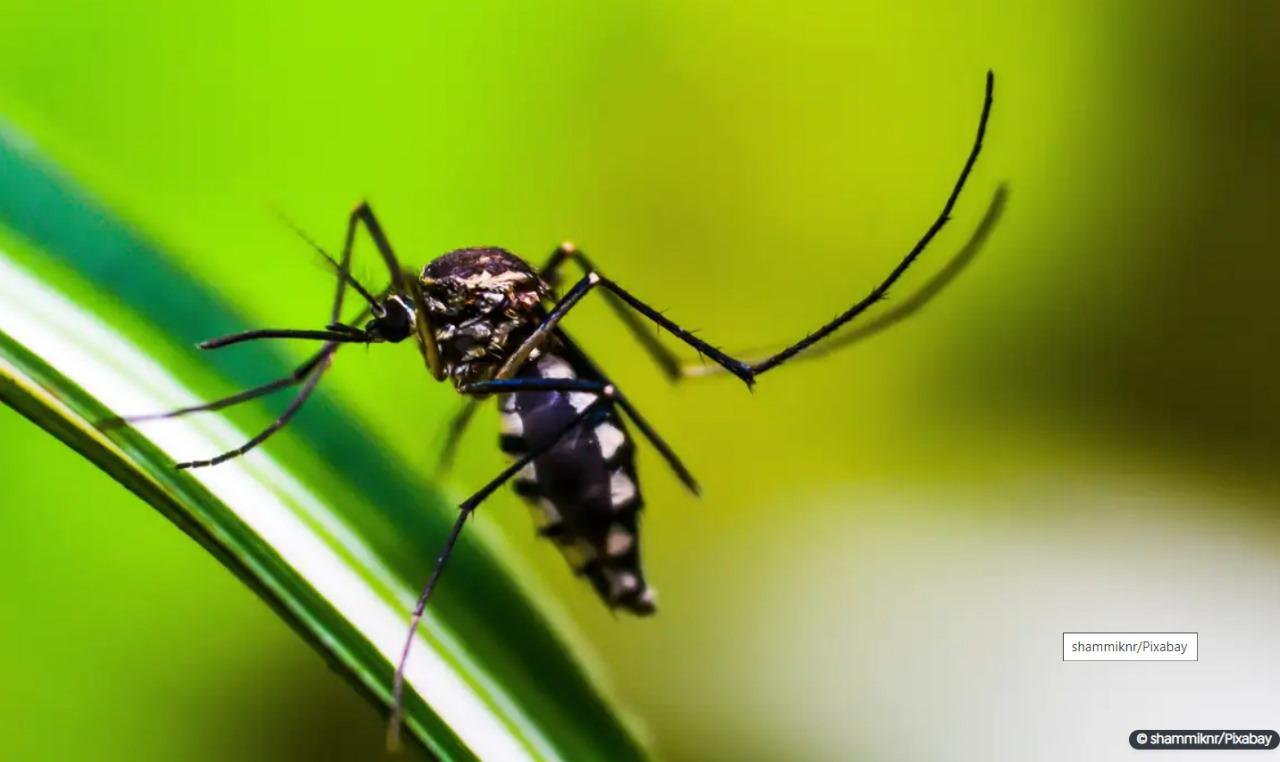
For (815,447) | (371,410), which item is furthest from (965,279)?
(371,410)

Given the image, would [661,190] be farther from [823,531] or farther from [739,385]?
[823,531]

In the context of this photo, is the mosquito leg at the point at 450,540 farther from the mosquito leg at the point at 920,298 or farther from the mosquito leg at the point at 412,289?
the mosquito leg at the point at 920,298

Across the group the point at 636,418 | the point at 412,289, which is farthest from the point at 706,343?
the point at 412,289

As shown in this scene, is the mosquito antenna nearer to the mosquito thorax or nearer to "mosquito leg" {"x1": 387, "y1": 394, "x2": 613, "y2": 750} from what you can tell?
the mosquito thorax

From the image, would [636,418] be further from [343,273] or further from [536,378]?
[343,273]

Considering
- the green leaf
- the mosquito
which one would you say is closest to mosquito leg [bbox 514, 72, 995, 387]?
the mosquito

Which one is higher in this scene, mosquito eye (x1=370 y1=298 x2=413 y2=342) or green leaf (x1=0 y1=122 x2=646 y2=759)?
mosquito eye (x1=370 y1=298 x2=413 y2=342)

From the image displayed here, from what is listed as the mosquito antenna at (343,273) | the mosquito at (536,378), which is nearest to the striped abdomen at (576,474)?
the mosquito at (536,378)
